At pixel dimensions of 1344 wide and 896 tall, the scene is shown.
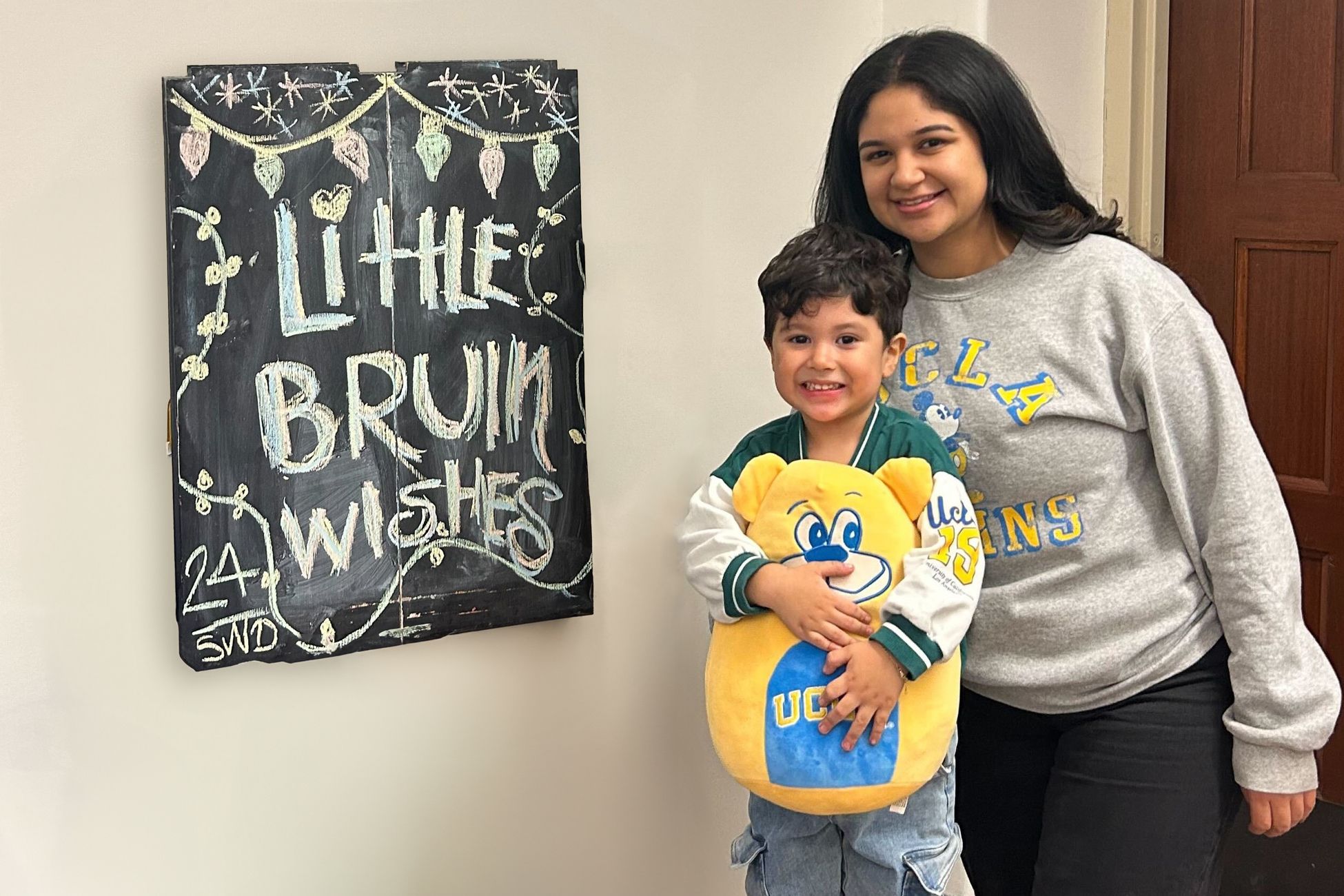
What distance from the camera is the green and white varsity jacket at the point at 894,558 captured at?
4.37ft

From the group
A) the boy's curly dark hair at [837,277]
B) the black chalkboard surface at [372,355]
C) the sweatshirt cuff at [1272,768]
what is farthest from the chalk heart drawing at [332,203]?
the sweatshirt cuff at [1272,768]

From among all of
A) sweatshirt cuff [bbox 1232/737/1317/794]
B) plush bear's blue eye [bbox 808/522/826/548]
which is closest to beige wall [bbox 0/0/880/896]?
plush bear's blue eye [bbox 808/522/826/548]

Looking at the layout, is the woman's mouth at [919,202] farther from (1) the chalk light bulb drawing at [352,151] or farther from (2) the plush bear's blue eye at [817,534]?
(1) the chalk light bulb drawing at [352,151]

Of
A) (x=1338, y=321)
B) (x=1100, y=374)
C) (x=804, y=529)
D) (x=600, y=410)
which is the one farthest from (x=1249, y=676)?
(x=1338, y=321)

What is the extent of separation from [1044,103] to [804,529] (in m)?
1.14

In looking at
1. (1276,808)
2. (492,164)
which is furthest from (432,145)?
(1276,808)

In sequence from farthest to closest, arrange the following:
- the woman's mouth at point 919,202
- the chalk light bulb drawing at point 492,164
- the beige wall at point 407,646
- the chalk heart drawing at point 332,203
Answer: the chalk light bulb drawing at point 492,164, the chalk heart drawing at point 332,203, the beige wall at point 407,646, the woman's mouth at point 919,202

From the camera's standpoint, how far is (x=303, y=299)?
1641 mm

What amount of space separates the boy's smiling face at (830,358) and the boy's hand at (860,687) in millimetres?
255

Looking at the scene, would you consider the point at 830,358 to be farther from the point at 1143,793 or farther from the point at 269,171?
the point at 269,171

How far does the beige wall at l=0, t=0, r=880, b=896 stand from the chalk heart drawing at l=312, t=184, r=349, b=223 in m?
0.16

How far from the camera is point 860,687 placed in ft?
4.38

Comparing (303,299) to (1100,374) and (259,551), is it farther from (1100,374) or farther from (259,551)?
(1100,374)

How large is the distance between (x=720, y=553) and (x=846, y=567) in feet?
0.45
